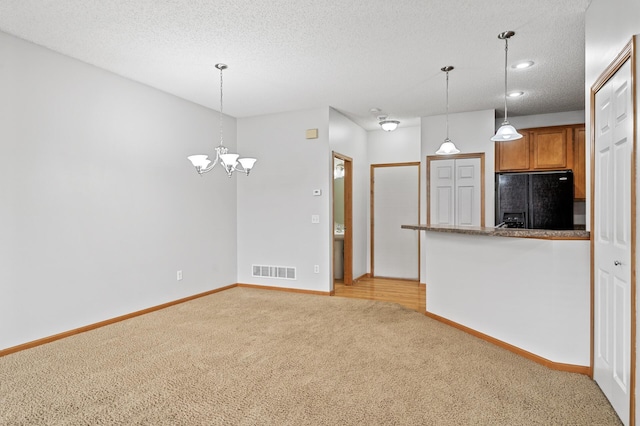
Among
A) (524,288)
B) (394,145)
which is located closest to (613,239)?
(524,288)

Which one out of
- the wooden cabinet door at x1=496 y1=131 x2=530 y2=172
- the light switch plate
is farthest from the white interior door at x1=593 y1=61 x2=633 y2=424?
the light switch plate

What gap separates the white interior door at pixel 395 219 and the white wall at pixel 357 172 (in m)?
0.22

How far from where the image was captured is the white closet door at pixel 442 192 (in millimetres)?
5863

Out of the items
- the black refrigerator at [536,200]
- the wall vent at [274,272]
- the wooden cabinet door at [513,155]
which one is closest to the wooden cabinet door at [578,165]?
the black refrigerator at [536,200]

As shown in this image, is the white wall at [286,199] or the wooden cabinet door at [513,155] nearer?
the white wall at [286,199]

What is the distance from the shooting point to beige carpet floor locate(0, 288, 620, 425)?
2193 millimetres

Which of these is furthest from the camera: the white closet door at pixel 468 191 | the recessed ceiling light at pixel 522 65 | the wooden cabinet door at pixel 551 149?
the white closet door at pixel 468 191

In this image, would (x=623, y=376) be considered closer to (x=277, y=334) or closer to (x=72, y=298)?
(x=277, y=334)

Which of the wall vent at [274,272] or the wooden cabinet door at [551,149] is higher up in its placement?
the wooden cabinet door at [551,149]

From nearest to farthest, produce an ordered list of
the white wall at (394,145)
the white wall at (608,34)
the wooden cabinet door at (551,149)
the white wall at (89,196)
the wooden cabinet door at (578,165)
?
the white wall at (608,34), the white wall at (89,196), the wooden cabinet door at (578,165), the wooden cabinet door at (551,149), the white wall at (394,145)

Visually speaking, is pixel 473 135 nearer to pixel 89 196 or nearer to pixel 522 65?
pixel 522 65

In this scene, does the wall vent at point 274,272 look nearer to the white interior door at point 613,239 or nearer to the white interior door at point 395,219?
the white interior door at point 395,219

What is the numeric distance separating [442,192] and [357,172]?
4.86 feet

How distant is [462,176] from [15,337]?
5.80m
